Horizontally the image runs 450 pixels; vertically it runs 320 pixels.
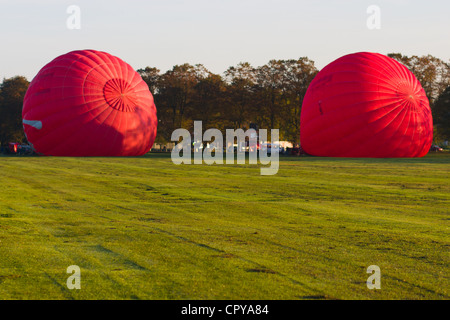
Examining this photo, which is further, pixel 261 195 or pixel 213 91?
pixel 213 91

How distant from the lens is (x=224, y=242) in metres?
8.85

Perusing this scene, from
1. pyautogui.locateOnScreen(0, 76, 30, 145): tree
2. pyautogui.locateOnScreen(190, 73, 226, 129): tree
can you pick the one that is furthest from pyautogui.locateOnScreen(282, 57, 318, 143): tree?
pyautogui.locateOnScreen(0, 76, 30, 145): tree

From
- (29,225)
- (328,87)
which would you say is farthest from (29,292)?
(328,87)

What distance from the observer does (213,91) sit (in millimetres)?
72000

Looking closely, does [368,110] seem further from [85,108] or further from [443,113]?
[443,113]

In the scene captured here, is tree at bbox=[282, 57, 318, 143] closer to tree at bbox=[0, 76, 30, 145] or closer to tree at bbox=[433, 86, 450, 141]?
tree at bbox=[433, 86, 450, 141]

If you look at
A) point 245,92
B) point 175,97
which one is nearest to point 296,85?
point 245,92

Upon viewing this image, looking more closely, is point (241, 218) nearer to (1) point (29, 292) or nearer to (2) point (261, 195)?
(2) point (261, 195)

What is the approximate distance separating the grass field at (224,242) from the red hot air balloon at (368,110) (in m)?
21.9

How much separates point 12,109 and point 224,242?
251 feet

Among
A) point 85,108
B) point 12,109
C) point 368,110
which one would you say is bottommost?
point 368,110

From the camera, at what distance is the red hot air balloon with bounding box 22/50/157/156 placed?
131ft

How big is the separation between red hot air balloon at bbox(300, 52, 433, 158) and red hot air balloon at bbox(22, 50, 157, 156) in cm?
1334
